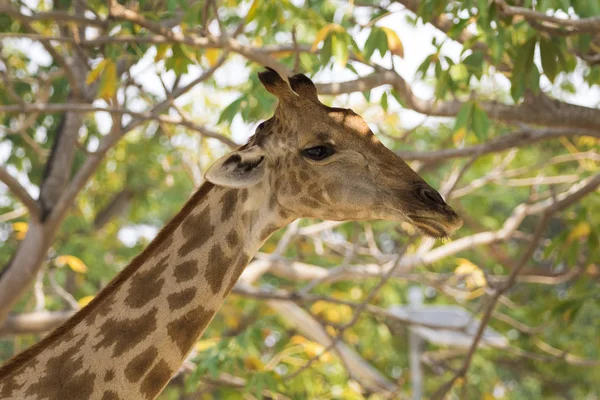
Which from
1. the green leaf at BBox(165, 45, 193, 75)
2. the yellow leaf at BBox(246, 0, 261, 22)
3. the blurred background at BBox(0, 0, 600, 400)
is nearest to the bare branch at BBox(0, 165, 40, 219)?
the blurred background at BBox(0, 0, 600, 400)

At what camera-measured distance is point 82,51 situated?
4.75 meters

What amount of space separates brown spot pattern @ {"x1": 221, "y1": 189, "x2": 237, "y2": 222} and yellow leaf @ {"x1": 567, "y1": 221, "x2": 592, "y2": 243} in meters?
2.59

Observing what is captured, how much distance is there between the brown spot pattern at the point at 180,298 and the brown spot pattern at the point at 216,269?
0.07m

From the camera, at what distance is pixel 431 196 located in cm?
260

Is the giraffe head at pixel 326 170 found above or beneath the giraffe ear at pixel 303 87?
beneath

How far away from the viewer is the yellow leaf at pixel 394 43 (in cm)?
374

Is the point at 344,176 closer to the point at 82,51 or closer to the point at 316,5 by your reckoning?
the point at 316,5

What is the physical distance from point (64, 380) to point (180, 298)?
44 centimetres

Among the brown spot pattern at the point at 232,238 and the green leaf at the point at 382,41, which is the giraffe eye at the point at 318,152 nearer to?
the brown spot pattern at the point at 232,238

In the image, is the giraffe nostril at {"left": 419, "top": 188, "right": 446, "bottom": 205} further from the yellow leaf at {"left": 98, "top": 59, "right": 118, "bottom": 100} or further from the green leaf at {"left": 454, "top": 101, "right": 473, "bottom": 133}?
the yellow leaf at {"left": 98, "top": 59, "right": 118, "bottom": 100}

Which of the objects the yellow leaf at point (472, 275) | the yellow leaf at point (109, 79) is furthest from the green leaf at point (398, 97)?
the yellow leaf at point (472, 275)

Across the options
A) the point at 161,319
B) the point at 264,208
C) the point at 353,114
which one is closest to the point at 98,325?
the point at 161,319

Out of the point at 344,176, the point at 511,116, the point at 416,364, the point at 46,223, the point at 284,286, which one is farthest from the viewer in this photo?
the point at 284,286

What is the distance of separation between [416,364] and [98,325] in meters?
5.26
